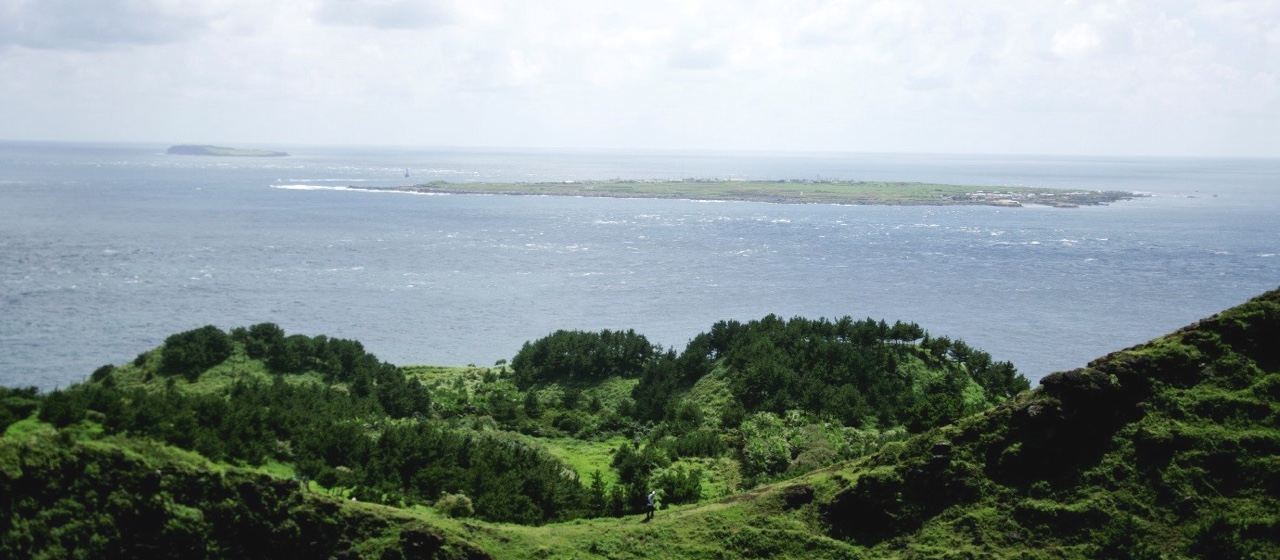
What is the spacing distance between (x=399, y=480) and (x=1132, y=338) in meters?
70.0

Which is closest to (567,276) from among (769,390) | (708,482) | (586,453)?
(769,390)

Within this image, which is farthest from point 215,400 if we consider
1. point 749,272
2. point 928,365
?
point 749,272

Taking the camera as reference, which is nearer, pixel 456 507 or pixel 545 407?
pixel 456 507

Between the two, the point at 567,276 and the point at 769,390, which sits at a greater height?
the point at 769,390

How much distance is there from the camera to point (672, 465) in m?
36.8

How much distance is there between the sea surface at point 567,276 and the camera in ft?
256

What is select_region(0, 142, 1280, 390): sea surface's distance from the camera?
256ft

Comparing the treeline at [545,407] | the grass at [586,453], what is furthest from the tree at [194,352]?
the grass at [586,453]

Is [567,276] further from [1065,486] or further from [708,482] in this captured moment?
[1065,486]

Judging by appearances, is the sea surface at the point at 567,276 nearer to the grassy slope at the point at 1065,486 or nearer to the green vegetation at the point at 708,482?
the green vegetation at the point at 708,482

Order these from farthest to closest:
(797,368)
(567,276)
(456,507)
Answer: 1. (567,276)
2. (797,368)
3. (456,507)

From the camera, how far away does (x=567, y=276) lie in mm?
107125

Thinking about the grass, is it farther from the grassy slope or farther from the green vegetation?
the grassy slope

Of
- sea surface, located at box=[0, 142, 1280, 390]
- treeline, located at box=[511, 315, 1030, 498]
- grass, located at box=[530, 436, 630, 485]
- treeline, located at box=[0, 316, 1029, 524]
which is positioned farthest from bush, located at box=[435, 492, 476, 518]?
sea surface, located at box=[0, 142, 1280, 390]
